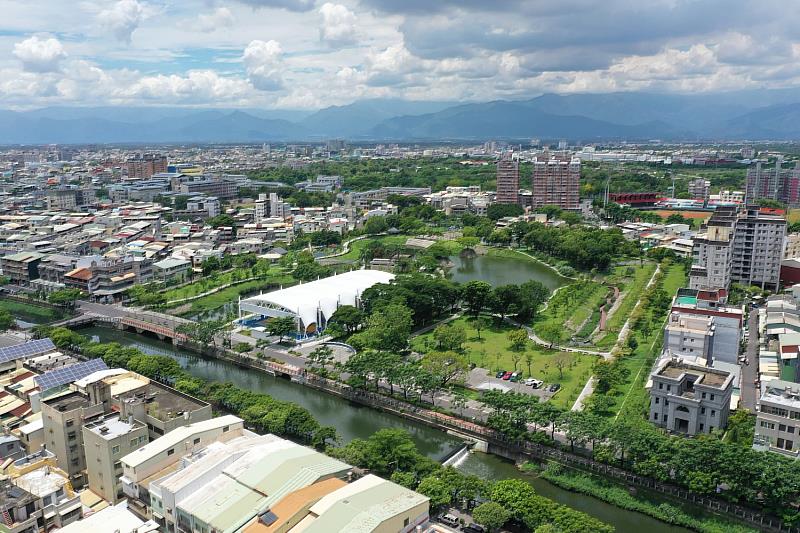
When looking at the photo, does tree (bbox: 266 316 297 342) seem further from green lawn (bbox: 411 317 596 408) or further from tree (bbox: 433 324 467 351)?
tree (bbox: 433 324 467 351)

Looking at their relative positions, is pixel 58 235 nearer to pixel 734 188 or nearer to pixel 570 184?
pixel 570 184

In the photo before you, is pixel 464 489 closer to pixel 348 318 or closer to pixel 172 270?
pixel 348 318

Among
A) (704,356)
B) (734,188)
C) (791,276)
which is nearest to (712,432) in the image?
(704,356)

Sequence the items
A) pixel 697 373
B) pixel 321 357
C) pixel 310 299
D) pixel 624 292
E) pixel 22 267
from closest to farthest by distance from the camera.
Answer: pixel 697 373
pixel 321 357
pixel 310 299
pixel 624 292
pixel 22 267

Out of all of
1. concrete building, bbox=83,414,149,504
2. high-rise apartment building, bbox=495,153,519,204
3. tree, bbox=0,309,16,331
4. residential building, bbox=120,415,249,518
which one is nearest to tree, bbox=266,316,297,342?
residential building, bbox=120,415,249,518

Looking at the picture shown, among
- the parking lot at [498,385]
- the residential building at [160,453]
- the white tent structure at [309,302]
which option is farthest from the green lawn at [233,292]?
the residential building at [160,453]

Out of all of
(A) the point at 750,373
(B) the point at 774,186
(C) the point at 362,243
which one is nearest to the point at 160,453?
(A) the point at 750,373
